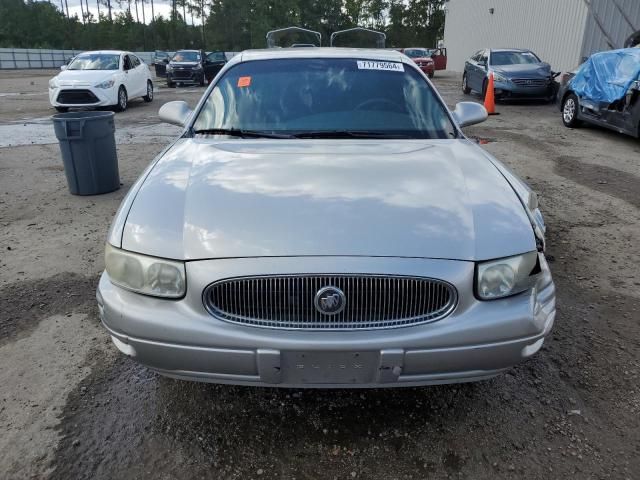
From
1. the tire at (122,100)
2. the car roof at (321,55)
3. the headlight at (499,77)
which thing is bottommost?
the tire at (122,100)

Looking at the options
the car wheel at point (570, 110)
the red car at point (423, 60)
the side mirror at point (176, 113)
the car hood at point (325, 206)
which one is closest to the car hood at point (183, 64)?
the red car at point (423, 60)

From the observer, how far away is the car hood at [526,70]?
47.2 ft

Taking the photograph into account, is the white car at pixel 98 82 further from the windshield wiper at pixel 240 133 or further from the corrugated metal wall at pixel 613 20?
the corrugated metal wall at pixel 613 20

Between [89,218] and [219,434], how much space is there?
3.79 meters

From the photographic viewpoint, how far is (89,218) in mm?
5309

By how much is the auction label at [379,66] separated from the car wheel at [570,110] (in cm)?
849

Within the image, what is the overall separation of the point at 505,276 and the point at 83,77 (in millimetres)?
14064

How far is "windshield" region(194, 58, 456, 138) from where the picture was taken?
10.2 feet

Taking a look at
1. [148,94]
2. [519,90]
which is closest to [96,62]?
[148,94]

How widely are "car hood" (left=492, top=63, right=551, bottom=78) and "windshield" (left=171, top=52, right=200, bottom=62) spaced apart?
14.4 meters

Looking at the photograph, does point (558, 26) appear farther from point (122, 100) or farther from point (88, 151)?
point (88, 151)

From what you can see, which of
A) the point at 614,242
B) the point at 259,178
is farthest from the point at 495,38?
the point at 259,178

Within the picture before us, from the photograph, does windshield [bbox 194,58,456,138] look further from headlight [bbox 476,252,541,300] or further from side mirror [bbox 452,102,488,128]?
headlight [bbox 476,252,541,300]

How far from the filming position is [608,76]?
30.2 ft
